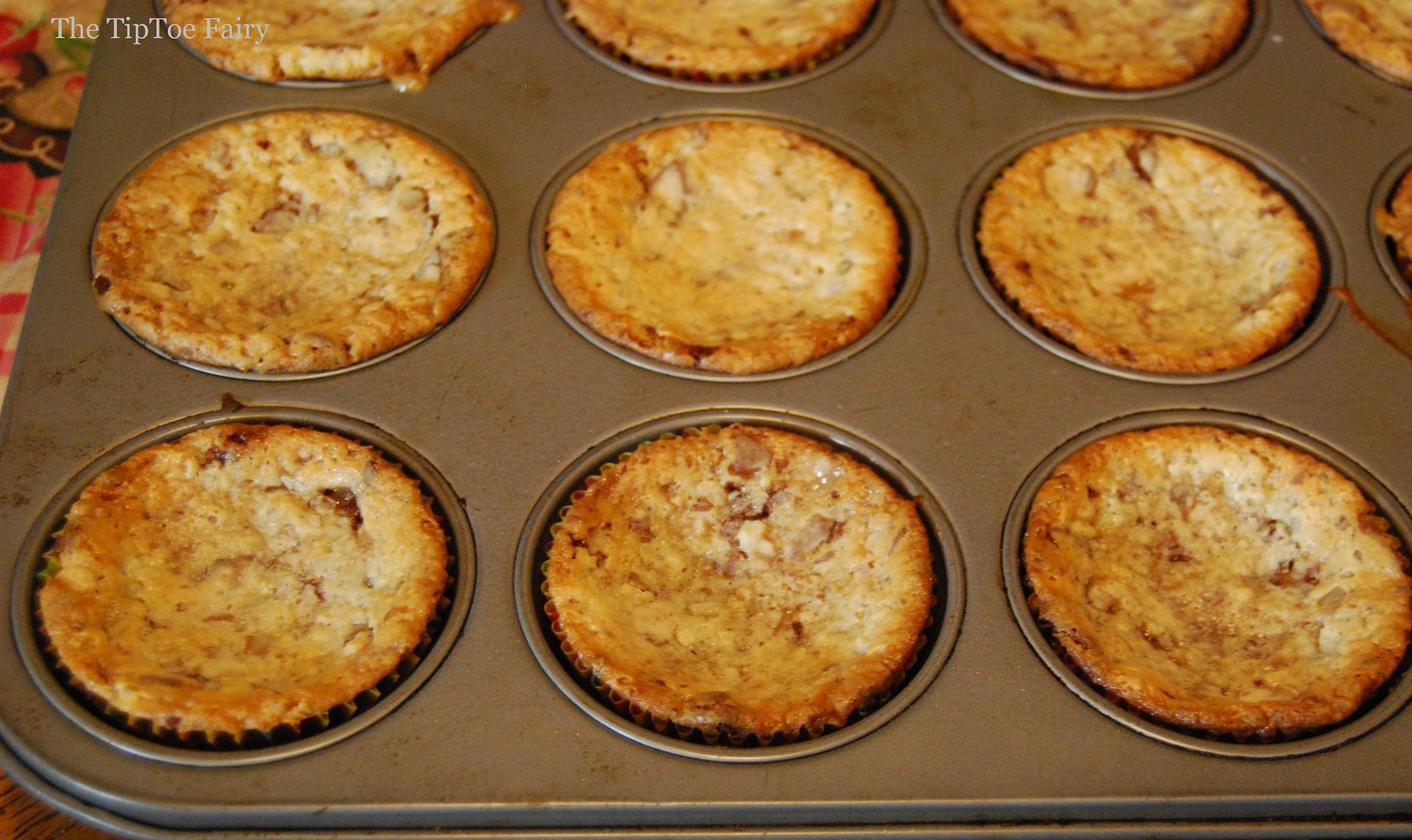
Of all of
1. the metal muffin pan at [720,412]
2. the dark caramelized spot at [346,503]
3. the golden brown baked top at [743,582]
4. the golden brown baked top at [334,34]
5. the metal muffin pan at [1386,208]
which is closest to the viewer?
the metal muffin pan at [720,412]

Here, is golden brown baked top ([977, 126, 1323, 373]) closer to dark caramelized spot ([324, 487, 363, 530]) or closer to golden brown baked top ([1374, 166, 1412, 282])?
golden brown baked top ([1374, 166, 1412, 282])

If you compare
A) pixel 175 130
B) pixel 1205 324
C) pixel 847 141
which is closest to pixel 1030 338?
pixel 1205 324

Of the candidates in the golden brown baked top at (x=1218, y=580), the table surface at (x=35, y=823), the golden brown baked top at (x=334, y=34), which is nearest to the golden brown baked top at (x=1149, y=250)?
the golden brown baked top at (x=1218, y=580)

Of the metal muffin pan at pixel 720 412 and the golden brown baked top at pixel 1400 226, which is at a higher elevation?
the golden brown baked top at pixel 1400 226

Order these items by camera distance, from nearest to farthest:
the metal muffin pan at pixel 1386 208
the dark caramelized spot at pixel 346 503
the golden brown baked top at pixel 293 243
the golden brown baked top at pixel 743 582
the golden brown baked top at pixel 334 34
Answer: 1. the golden brown baked top at pixel 743 582
2. the dark caramelized spot at pixel 346 503
3. the golden brown baked top at pixel 293 243
4. the metal muffin pan at pixel 1386 208
5. the golden brown baked top at pixel 334 34

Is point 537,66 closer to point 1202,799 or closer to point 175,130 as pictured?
point 175,130

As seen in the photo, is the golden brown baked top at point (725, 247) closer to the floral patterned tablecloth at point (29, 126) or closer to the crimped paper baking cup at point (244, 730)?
the crimped paper baking cup at point (244, 730)
